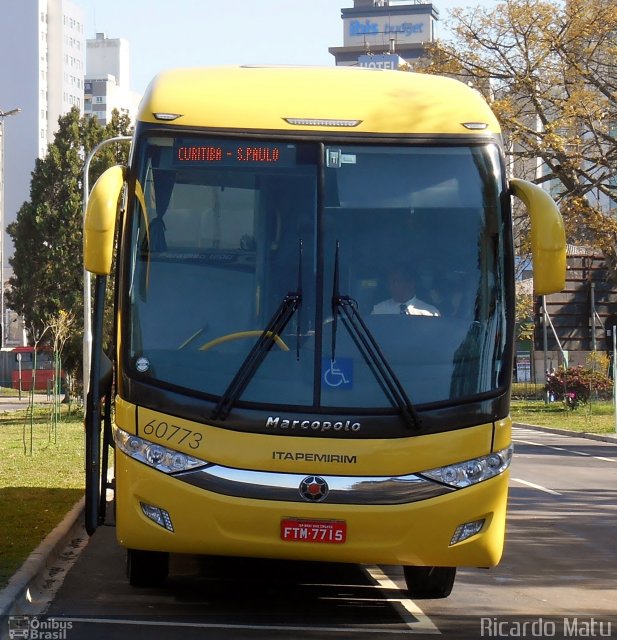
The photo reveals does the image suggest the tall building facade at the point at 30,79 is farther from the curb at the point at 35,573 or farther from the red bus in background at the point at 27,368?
the curb at the point at 35,573

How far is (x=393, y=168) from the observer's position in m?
8.41

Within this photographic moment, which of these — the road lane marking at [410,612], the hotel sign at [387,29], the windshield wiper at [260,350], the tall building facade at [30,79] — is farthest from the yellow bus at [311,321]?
the hotel sign at [387,29]

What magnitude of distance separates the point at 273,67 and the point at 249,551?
3.58 meters

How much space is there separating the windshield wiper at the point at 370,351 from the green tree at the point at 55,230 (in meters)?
37.1

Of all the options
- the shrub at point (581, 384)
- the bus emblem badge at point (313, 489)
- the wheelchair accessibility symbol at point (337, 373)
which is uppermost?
the wheelchair accessibility symbol at point (337, 373)

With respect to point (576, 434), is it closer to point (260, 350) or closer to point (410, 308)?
point (410, 308)

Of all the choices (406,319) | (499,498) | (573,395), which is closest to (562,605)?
(499,498)

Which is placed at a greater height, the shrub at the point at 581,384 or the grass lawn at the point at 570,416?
the shrub at the point at 581,384

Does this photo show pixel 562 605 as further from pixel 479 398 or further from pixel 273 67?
pixel 273 67

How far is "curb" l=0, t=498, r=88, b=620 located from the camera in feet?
26.3

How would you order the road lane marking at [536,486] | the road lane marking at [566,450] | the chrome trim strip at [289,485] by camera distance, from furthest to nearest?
the road lane marking at [566,450], the road lane marking at [536,486], the chrome trim strip at [289,485]

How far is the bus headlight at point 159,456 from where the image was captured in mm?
7770

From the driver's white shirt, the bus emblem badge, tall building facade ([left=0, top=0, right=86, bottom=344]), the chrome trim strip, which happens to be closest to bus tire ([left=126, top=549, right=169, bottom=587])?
the chrome trim strip

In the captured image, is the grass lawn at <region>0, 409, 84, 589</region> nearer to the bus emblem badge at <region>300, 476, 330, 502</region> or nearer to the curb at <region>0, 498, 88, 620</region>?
the curb at <region>0, 498, 88, 620</region>
